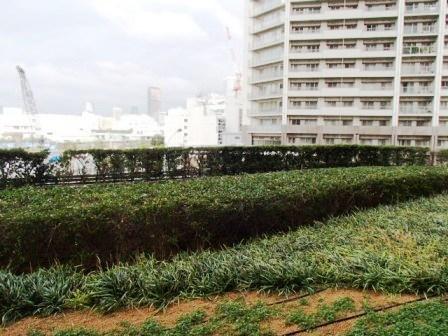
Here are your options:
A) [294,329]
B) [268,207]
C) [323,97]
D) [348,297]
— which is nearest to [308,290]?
[348,297]

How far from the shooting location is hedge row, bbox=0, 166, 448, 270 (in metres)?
3.88

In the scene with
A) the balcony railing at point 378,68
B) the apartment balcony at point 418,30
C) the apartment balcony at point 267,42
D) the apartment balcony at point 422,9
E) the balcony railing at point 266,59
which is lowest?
the balcony railing at point 378,68

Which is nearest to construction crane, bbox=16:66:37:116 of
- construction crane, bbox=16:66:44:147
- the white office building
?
construction crane, bbox=16:66:44:147

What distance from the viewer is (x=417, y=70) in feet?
123

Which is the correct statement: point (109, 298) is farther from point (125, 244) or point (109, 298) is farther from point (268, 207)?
point (268, 207)

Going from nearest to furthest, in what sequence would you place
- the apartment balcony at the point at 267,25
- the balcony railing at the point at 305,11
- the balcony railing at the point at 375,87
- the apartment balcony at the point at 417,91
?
the apartment balcony at the point at 417,91
the balcony railing at the point at 375,87
the balcony railing at the point at 305,11
the apartment balcony at the point at 267,25

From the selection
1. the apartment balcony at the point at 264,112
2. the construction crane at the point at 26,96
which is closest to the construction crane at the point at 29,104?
the construction crane at the point at 26,96

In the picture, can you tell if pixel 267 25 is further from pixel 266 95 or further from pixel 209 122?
pixel 209 122

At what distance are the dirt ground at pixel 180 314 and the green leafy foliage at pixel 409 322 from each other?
0.49 ft

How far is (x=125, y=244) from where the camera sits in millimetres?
4242

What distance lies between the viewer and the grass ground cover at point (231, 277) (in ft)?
10.4

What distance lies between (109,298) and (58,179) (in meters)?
10.3

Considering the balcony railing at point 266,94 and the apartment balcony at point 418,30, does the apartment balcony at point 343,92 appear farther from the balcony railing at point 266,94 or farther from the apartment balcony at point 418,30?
the apartment balcony at point 418,30

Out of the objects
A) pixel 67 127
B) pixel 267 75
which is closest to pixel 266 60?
pixel 267 75
